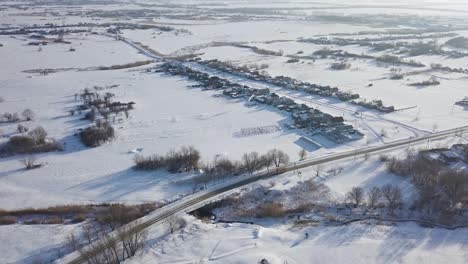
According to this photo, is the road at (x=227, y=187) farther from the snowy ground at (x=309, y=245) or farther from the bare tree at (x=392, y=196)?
the bare tree at (x=392, y=196)

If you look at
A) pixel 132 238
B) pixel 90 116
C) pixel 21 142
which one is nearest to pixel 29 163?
pixel 21 142

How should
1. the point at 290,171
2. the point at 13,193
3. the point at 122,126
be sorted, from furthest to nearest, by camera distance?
the point at 122,126, the point at 290,171, the point at 13,193

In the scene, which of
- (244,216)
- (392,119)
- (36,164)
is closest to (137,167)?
(36,164)

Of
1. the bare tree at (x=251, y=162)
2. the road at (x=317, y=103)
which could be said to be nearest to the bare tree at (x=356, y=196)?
the bare tree at (x=251, y=162)

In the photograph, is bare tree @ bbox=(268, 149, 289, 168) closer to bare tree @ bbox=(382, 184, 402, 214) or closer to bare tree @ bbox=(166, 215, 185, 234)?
bare tree @ bbox=(382, 184, 402, 214)

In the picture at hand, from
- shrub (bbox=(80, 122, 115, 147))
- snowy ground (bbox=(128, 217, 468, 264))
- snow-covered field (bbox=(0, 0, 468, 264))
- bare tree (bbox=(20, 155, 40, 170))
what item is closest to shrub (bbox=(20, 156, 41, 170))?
bare tree (bbox=(20, 155, 40, 170))

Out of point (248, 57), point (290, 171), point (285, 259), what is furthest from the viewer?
point (248, 57)

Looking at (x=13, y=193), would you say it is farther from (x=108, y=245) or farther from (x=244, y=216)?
(x=244, y=216)
